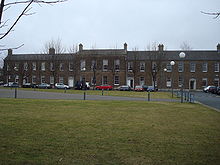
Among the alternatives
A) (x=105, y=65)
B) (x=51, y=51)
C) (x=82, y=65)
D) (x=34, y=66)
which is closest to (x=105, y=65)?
(x=105, y=65)

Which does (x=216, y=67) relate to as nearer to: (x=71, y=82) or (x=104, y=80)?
(x=104, y=80)

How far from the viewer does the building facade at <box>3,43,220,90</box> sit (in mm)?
51500

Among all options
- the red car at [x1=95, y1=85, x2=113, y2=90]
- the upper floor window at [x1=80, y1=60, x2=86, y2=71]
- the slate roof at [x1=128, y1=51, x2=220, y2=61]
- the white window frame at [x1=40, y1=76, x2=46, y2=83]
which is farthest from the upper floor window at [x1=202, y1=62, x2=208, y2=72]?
the white window frame at [x1=40, y1=76, x2=46, y2=83]

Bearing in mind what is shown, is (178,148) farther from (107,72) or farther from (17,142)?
(107,72)

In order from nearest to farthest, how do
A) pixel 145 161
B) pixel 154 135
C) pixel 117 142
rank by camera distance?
pixel 145 161 → pixel 117 142 → pixel 154 135

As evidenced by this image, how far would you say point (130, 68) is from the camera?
5431 cm

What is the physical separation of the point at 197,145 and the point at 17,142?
4763mm

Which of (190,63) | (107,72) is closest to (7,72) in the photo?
(107,72)

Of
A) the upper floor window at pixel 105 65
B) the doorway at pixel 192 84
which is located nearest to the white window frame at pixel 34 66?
the upper floor window at pixel 105 65

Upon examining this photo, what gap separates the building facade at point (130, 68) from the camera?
5150 cm

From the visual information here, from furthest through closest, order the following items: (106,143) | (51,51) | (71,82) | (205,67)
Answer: (71,82) → (51,51) → (205,67) → (106,143)

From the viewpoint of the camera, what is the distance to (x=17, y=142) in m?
5.81

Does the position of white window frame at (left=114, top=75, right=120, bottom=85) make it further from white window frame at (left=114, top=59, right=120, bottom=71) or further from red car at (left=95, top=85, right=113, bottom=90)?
red car at (left=95, top=85, right=113, bottom=90)

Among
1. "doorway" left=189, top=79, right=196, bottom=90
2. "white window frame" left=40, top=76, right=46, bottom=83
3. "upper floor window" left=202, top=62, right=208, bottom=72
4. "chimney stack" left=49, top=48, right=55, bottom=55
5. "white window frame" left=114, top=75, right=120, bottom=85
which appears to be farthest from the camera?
"white window frame" left=40, top=76, right=46, bottom=83
